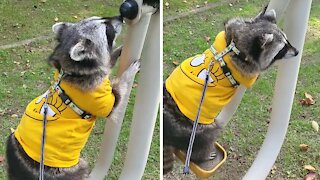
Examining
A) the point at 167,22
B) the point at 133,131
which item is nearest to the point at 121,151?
the point at 133,131

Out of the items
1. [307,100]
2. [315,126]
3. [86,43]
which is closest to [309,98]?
[307,100]

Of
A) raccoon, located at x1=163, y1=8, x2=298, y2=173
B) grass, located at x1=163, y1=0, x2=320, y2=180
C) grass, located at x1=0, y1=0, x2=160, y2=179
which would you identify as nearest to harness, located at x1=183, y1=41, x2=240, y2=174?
raccoon, located at x1=163, y1=8, x2=298, y2=173

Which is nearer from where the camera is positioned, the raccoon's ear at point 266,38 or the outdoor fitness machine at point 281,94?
the raccoon's ear at point 266,38

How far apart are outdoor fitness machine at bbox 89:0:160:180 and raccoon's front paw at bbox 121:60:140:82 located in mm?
13

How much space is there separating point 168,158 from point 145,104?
0.22 metres

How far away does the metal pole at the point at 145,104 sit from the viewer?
66.8 inches

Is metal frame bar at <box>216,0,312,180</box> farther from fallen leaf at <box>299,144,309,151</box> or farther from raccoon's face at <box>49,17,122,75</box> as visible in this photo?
fallen leaf at <box>299,144,309,151</box>

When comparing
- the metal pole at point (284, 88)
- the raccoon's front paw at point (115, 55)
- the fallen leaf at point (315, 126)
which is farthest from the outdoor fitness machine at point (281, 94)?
the fallen leaf at point (315, 126)

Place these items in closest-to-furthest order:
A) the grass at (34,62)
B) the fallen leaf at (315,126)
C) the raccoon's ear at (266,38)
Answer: the raccoon's ear at (266,38) < the grass at (34,62) < the fallen leaf at (315,126)

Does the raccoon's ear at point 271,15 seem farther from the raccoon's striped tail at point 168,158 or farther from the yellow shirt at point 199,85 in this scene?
the raccoon's striped tail at point 168,158

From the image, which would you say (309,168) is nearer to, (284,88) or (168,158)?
(284,88)

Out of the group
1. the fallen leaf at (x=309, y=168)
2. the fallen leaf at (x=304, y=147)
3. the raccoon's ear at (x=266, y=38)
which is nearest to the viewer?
the raccoon's ear at (x=266, y=38)

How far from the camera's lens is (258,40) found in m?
1.67

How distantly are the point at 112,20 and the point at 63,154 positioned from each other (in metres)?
0.47
